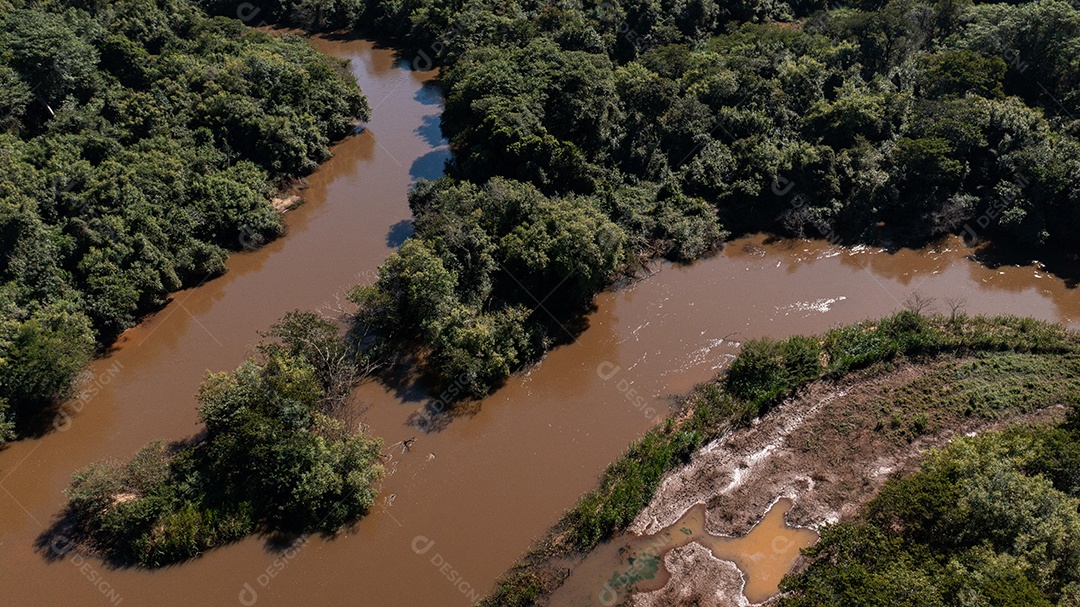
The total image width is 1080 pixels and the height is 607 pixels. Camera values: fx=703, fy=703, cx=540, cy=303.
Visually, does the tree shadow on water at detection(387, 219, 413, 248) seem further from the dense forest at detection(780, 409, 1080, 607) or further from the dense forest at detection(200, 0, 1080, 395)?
the dense forest at detection(780, 409, 1080, 607)

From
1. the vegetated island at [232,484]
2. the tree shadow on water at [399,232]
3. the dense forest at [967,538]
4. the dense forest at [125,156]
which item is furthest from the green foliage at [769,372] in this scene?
the dense forest at [125,156]

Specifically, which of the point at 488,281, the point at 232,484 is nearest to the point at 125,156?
the point at 488,281

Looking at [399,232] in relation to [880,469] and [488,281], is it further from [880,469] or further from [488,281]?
[880,469]

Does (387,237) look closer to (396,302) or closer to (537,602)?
(396,302)

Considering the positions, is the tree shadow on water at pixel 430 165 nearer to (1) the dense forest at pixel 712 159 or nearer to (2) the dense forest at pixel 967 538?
(1) the dense forest at pixel 712 159

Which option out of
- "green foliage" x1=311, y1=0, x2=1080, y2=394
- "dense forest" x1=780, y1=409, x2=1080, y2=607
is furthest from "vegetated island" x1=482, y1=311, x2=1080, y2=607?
"green foliage" x1=311, y1=0, x2=1080, y2=394
